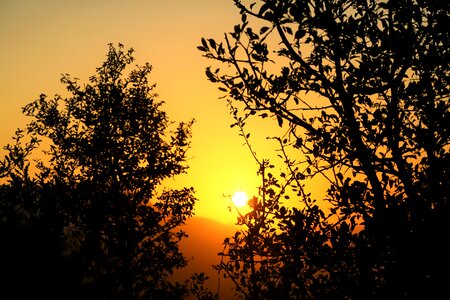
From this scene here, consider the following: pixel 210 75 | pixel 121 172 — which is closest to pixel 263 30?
pixel 210 75

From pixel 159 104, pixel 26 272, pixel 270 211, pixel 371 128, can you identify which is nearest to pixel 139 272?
pixel 159 104

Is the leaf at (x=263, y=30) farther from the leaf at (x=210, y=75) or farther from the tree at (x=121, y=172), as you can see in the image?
the tree at (x=121, y=172)

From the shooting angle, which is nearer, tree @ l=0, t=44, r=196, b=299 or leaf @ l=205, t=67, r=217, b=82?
leaf @ l=205, t=67, r=217, b=82

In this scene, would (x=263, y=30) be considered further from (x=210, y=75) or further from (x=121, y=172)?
(x=121, y=172)

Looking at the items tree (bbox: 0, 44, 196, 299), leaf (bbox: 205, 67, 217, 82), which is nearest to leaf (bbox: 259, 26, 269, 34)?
leaf (bbox: 205, 67, 217, 82)

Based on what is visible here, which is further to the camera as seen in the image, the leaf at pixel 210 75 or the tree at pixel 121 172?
the tree at pixel 121 172

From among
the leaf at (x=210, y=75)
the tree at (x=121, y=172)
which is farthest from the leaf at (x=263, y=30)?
the tree at (x=121, y=172)

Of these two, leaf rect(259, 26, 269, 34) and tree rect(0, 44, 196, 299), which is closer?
leaf rect(259, 26, 269, 34)

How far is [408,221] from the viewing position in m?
5.56

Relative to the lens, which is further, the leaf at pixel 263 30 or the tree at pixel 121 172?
the tree at pixel 121 172

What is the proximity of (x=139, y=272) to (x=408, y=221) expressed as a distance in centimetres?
1388

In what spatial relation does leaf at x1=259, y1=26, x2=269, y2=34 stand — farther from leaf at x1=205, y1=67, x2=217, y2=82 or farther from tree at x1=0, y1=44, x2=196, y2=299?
tree at x1=0, y1=44, x2=196, y2=299

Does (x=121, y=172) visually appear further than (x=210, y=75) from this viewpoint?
Yes

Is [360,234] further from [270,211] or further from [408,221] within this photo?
[270,211]
